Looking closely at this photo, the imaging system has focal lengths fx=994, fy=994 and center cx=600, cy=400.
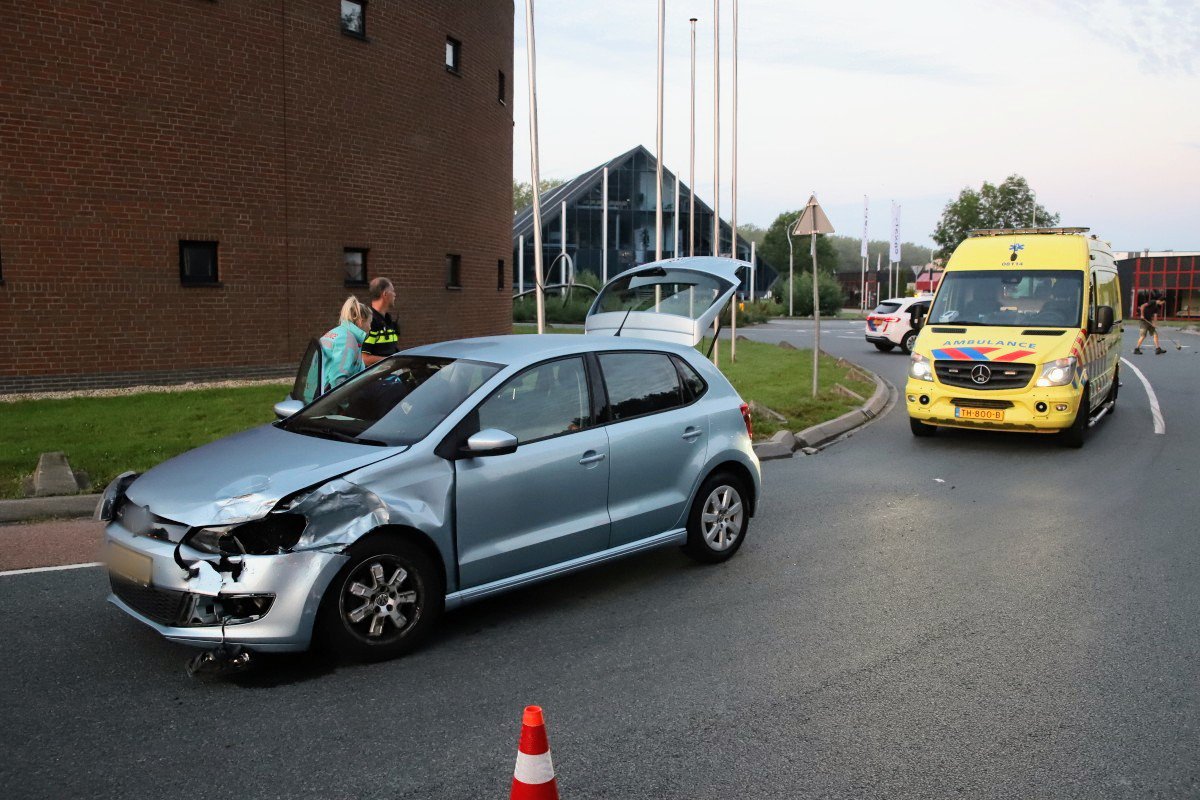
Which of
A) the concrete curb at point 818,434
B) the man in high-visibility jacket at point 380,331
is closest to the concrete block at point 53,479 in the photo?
the man in high-visibility jacket at point 380,331

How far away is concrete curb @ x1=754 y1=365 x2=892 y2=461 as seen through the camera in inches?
434

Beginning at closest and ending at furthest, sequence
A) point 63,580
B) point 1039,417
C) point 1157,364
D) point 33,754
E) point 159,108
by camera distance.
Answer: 1. point 33,754
2. point 63,580
3. point 1039,417
4. point 159,108
5. point 1157,364

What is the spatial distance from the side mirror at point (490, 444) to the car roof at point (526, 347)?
0.67m

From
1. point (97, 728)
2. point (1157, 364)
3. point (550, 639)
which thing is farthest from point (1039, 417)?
point (1157, 364)

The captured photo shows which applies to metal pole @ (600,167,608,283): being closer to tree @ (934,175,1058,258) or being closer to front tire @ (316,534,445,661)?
tree @ (934,175,1058,258)

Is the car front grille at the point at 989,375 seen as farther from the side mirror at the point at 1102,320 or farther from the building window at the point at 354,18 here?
the building window at the point at 354,18

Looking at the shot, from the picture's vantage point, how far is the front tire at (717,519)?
645cm

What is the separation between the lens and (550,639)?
16.8 feet

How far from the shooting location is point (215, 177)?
15328 mm

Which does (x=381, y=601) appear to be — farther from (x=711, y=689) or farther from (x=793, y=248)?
(x=793, y=248)

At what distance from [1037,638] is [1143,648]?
50cm

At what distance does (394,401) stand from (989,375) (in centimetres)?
788

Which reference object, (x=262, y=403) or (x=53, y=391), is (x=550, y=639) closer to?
(x=262, y=403)

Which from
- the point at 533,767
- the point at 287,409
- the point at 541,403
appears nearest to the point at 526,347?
the point at 541,403
